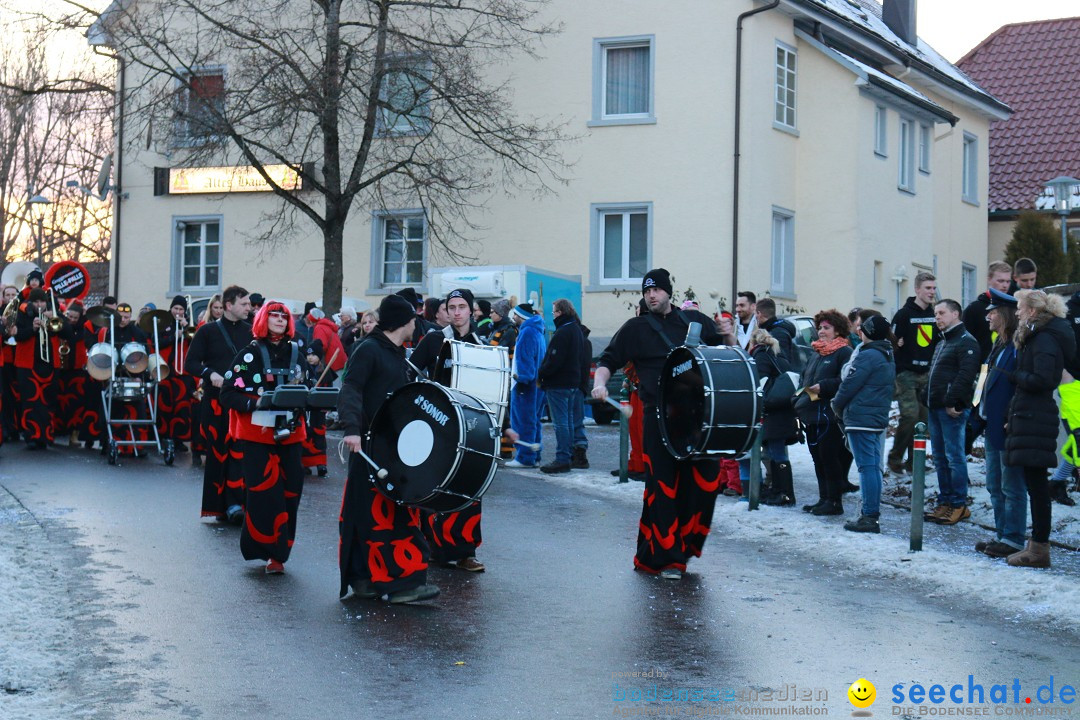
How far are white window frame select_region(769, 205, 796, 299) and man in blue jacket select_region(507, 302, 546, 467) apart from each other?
42.9 ft

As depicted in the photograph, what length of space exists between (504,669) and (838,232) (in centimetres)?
2379

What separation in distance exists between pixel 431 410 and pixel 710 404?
1.96 m

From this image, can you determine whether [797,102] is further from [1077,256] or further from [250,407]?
[250,407]

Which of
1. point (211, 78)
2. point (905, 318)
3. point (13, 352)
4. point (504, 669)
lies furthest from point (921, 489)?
point (211, 78)

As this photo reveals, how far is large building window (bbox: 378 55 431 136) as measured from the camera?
89.8ft

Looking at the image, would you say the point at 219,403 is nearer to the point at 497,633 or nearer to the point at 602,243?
the point at 497,633

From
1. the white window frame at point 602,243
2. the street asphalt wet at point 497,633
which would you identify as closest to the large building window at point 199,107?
the white window frame at point 602,243

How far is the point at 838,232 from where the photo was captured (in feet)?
98.0

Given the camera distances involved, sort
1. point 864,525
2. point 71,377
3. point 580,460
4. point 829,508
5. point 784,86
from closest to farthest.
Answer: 1. point 864,525
2. point 829,508
3. point 580,460
4. point 71,377
5. point 784,86

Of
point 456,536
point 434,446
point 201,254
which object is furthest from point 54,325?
point 201,254

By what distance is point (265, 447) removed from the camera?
10.2 metres

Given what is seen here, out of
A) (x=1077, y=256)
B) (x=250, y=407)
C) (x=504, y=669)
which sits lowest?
(x=504, y=669)

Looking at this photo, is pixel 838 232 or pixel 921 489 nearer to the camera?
pixel 921 489

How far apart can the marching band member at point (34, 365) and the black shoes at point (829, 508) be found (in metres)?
10.3
